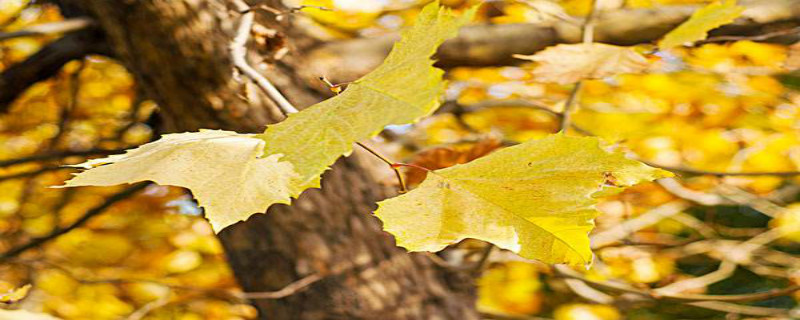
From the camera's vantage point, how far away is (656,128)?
1545mm

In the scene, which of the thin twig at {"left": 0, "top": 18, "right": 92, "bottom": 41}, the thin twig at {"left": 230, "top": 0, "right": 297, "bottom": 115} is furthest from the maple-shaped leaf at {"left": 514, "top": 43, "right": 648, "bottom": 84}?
the thin twig at {"left": 0, "top": 18, "right": 92, "bottom": 41}

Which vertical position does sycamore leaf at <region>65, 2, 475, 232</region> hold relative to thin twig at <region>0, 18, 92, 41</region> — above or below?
above

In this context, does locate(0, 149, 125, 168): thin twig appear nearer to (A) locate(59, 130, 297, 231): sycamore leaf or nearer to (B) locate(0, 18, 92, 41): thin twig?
(B) locate(0, 18, 92, 41): thin twig

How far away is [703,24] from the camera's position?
625 mm

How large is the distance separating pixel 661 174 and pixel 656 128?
1296 mm

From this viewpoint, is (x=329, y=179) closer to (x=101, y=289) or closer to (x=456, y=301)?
(x=456, y=301)

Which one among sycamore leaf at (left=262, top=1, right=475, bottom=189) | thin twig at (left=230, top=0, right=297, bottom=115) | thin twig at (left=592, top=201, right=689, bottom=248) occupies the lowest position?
thin twig at (left=592, top=201, right=689, bottom=248)

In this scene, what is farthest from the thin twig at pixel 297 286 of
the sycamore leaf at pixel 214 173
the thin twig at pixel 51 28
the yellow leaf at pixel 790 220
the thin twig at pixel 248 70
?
the yellow leaf at pixel 790 220

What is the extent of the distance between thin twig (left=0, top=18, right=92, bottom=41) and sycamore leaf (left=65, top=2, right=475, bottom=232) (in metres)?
0.81

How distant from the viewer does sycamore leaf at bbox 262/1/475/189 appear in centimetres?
26

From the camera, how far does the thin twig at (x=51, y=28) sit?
1.00m

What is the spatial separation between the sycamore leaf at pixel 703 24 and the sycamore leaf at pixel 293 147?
1.18 ft

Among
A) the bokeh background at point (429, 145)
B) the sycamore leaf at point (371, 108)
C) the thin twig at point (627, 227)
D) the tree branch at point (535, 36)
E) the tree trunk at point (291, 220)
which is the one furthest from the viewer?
the thin twig at point (627, 227)

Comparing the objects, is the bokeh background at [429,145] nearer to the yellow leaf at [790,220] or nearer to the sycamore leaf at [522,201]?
the yellow leaf at [790,220]
